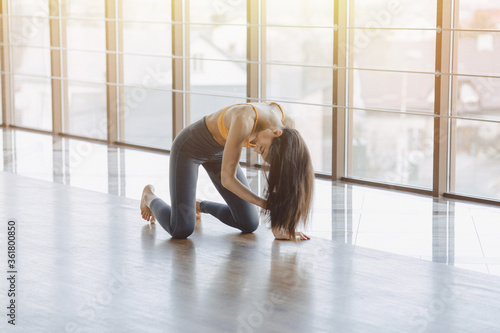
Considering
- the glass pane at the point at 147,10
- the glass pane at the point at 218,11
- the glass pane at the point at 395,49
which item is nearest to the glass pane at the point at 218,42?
the glass pane at the point at 218,11

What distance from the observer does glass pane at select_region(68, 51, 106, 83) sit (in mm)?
6233

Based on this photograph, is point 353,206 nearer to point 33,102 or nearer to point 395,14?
point 395,14

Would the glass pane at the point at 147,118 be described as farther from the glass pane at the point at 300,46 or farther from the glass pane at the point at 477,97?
the glass pane at the point at 477,97

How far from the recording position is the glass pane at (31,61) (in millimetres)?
6656

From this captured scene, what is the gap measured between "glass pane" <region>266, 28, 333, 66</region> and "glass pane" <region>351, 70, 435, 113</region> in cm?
26

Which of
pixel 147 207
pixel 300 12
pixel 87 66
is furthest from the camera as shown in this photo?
pixel 87 66

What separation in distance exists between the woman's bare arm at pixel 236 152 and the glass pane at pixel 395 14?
5.71 feet

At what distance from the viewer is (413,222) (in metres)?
3.77

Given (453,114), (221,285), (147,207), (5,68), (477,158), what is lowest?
(221,285)

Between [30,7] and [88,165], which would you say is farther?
[30,7]

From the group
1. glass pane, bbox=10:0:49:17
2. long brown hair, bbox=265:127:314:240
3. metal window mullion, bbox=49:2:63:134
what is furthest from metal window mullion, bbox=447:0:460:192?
glass pane, bbox=10:0:49:17

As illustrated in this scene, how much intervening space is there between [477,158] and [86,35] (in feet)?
10.7

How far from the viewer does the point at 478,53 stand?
4172 millimetres

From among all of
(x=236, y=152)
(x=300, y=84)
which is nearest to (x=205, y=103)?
(x=300, y=84)
